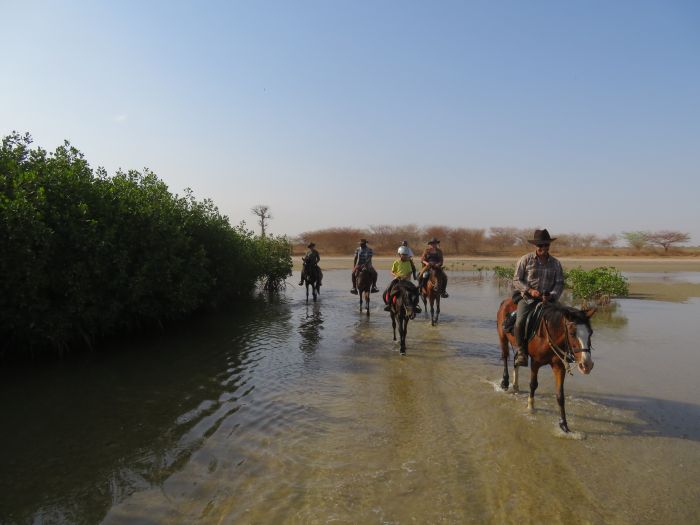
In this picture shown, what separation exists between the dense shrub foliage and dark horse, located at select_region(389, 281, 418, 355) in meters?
6.06

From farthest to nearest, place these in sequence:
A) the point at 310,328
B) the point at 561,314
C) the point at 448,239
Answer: the point at 448,239 → the point at 310,328 → the point at 561,314

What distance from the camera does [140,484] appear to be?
466 cm

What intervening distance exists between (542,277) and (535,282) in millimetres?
134

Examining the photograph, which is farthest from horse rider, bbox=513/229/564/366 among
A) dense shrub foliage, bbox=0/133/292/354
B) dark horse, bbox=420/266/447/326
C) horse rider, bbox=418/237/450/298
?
dense shrub foliage, bbox=0/133/292/354

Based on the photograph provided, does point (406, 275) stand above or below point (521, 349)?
above

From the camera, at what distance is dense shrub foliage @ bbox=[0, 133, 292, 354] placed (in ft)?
27.2

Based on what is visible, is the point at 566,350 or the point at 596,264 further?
→ the point at 596,264

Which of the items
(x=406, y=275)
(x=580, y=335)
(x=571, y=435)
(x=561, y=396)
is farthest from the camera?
(x=406, y=275)

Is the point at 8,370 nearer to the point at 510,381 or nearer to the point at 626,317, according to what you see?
the point at 510,381

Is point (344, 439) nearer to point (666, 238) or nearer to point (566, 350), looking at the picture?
point (566, 350)

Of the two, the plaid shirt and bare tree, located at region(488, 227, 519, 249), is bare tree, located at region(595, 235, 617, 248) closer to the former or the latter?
bare tree, located at region(488, 227, 519, 249)

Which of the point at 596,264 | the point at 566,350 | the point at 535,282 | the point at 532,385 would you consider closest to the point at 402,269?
the point at 535,282

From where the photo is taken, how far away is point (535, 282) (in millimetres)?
6754

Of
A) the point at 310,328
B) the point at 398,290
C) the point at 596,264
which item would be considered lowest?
the point at 310,328
